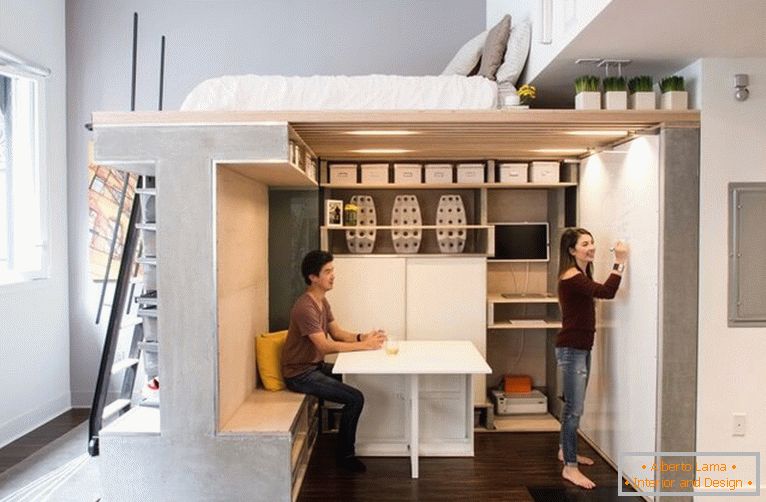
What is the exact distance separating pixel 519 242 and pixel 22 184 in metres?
4.17

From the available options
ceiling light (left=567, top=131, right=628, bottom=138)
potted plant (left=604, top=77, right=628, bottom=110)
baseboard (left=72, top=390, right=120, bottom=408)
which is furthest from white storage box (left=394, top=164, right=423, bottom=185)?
baseboard (left=72, top=390, right=120, bottom=408)

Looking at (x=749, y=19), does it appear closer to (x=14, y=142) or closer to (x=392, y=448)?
(x=392, y=448)

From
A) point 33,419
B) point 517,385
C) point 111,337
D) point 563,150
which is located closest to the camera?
point 111,337

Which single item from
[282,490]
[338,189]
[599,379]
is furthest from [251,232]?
[599,379]

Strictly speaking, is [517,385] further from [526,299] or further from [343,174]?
[343,174]

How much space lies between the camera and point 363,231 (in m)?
5.11

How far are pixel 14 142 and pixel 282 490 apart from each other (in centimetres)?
363

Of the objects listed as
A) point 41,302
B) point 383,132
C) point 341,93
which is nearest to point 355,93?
point 341,93

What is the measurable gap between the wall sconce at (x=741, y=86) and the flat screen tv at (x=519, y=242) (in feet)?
6.58

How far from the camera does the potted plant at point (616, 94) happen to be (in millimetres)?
3477

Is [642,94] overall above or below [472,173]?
above

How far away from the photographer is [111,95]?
17.5 ft

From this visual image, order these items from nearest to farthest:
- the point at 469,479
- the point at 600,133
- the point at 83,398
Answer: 1. the point at 600,133
2. the point at 469,479
3. the point at 83,398

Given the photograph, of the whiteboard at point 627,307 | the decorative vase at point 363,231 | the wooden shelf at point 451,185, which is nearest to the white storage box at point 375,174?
the wooden shelf at point 451,185
